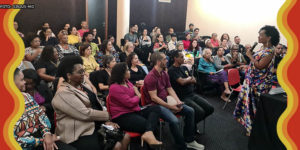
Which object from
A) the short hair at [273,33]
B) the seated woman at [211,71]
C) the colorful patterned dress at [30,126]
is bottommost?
the seated woman at [211,71]

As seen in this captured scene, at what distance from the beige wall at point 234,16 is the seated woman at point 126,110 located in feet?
19.7

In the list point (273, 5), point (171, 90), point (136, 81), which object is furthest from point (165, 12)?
point (171, 90)

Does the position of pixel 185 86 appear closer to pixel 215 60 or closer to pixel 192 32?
pixel 215 60

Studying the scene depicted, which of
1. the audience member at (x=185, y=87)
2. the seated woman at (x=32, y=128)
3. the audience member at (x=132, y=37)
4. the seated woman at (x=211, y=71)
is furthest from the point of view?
the audience member at (x=132, y=37)

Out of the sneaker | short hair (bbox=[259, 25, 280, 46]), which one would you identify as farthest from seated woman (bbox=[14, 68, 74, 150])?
short hair (bbox=[259, 25, 280, 46])

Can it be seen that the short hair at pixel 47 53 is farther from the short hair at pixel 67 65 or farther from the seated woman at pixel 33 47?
the short hair at pixel 67 65

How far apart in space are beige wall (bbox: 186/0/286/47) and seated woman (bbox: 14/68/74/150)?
272 inches

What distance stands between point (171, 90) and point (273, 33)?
4.24 ft

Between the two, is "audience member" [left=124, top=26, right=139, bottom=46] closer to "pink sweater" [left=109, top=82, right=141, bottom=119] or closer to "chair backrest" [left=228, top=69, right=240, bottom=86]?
"chair backrest" [left=228, top=69, right=240, bottom=86]

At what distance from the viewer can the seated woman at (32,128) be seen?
1511 millimetres

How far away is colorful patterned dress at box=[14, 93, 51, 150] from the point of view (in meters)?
1.52

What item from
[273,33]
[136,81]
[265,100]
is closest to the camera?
[265,100]

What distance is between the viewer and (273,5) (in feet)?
23.5

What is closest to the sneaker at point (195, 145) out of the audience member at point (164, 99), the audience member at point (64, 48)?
the audience member at point (164, 99)
